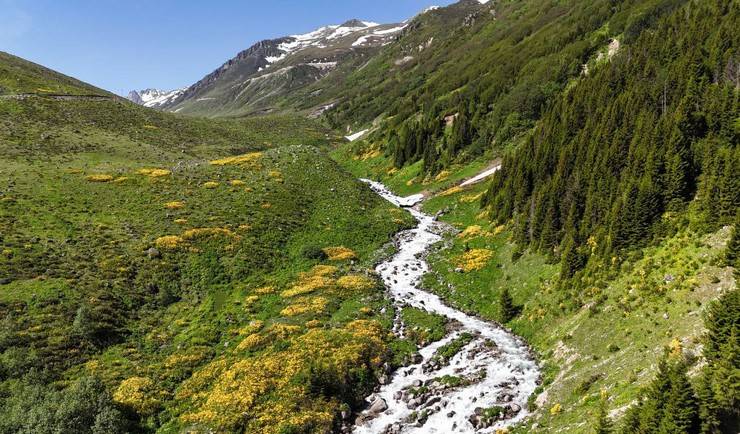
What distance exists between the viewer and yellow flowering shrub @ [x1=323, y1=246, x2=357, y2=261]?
4697cm

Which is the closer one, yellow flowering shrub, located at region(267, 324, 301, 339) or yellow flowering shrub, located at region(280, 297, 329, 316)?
yellow flowering shrub, located at region(267, 324, 301, 339)

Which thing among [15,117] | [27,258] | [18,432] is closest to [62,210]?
[27,258]

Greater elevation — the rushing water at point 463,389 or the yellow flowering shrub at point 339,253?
the yellow flowering shrub at point 339,253

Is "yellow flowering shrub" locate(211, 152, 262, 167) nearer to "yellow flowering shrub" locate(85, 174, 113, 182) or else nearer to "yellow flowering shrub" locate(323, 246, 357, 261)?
"yellow flowering shrub" locate(85, 174, 113, 182)

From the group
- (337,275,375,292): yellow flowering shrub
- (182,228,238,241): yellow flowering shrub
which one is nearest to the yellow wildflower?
(182,228,238,241): yellow flowering shrub

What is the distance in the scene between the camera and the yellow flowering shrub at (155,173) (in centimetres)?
6315

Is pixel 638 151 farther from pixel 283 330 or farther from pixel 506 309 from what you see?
pixel 283 330

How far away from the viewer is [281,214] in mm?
55719

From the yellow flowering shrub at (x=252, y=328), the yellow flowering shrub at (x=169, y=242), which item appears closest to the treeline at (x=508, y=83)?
the yellow flowering shrub at (x=169, y=242)

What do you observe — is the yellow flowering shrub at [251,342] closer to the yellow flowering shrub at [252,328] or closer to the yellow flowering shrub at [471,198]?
the yellow flowering shrub at [252,328]

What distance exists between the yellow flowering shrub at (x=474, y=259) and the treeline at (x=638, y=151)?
13.2 feet

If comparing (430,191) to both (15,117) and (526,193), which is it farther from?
(15,117)

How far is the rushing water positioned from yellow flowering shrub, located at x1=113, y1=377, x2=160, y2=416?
489 inches

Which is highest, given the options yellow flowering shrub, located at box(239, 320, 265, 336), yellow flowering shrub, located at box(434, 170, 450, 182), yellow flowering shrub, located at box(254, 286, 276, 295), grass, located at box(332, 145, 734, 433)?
yellow flowering shrub, located at box(434, 170, 450, 182)
